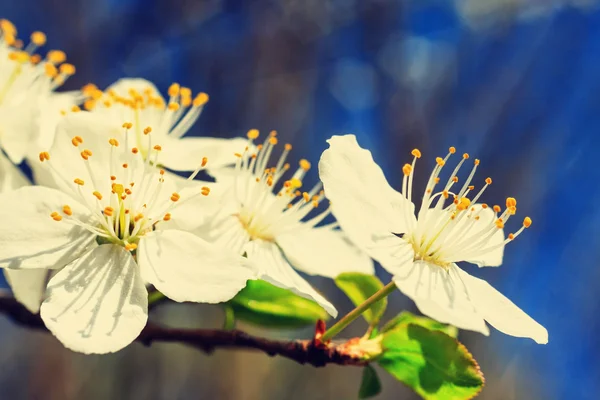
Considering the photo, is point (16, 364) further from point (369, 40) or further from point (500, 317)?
point (500, 317)

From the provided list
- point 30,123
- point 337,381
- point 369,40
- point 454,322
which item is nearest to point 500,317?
point 454,322

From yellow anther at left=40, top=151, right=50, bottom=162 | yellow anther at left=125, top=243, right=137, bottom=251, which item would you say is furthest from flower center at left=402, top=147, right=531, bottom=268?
yellow anther at left=40, top=151, right=50, bottom=162

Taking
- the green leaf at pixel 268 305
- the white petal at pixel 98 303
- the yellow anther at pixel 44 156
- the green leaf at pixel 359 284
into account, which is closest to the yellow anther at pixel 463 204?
the green leaf at pixel 359 284

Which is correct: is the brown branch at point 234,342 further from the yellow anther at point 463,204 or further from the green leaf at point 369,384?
the yellow anther at point 463,204

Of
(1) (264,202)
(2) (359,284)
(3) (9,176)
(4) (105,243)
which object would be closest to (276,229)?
(1) (264,202)

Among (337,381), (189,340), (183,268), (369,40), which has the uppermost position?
(369,40)

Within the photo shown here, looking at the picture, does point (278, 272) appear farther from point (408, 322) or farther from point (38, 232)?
point (38, 232)
